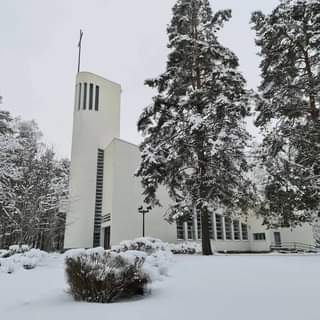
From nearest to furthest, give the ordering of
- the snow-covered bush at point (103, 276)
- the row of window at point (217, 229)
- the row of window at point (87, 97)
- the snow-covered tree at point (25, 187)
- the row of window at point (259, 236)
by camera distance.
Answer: the snow-covered bush at point (103, 276)
the snow-covered tree at point (25, 187)
the row of window at point (217, 229)
the row of window at point (87, 97)
the row of window at point (259, 236)

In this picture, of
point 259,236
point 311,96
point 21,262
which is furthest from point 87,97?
point 259,236

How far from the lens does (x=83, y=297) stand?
14.5ft

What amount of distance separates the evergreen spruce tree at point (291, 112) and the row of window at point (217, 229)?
898 centimetres

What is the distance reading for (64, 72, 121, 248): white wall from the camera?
826 inches

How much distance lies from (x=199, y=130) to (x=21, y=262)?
8.30m

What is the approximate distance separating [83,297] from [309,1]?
14.2 meters

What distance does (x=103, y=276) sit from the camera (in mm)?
4340

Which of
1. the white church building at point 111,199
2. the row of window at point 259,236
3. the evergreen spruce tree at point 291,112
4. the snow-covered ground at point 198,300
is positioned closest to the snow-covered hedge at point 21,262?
the snow-covered ground at point 198,300

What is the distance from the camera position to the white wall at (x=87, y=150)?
826 inches

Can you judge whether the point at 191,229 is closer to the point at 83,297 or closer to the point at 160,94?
the point at 160,94

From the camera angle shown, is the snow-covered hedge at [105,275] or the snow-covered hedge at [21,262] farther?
the snow-covered hedge at [21,262]

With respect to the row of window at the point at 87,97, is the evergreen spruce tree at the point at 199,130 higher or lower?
lower

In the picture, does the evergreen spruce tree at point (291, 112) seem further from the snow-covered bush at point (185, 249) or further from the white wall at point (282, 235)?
the white wall at point (282, 235)

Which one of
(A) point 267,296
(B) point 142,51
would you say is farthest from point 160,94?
(A) point 267,296
